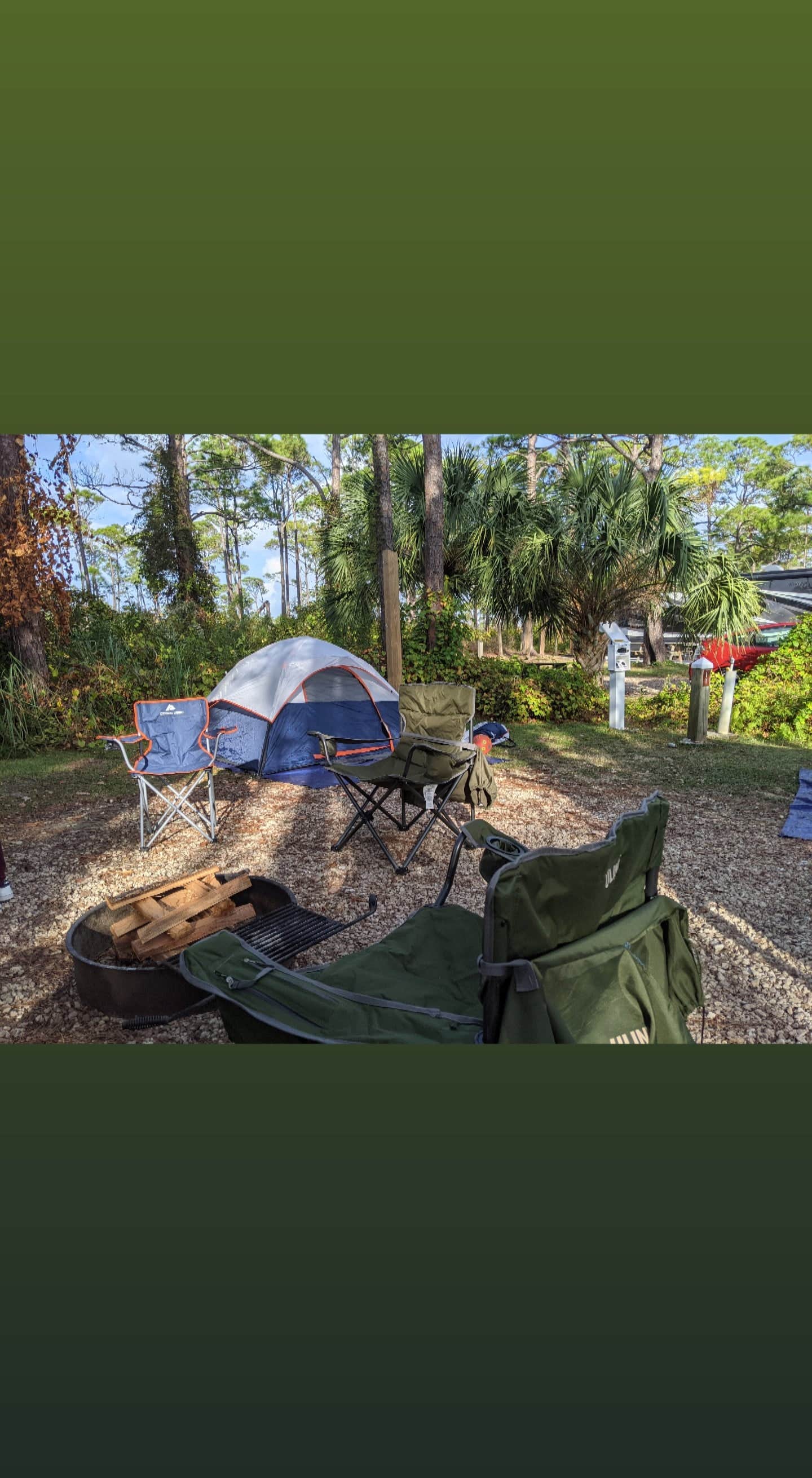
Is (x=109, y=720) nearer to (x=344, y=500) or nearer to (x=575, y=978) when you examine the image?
(x=344, y=500)

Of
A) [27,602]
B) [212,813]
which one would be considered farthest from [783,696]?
[27,602]

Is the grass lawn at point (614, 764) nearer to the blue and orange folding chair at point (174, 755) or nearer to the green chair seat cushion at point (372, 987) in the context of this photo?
the blue and orange folding chair at point (174, 755)

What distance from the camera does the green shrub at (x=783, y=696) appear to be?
25.9ft

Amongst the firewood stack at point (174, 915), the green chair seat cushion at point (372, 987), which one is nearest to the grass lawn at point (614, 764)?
the firewood stack at point (174, 915)

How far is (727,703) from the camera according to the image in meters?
8.02

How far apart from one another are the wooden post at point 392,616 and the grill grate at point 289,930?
14.5 feet

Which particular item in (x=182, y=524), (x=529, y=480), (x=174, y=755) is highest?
(x=529, y=480)

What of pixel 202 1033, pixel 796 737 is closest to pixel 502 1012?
pixel 202 1033

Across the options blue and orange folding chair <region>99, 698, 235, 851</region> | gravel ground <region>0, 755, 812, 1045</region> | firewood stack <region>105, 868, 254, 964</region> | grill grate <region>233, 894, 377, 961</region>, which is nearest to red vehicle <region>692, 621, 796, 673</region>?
gravel ground <region>0, 755, 812, 1045</region>

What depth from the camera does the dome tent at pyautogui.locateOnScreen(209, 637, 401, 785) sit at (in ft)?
21.3

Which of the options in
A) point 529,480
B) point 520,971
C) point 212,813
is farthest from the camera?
point 529,480

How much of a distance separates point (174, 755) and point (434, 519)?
Answer: 650 centimetres

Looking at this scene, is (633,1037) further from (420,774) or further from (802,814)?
(802,814)

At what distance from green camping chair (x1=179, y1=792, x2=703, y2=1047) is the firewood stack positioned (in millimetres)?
869
